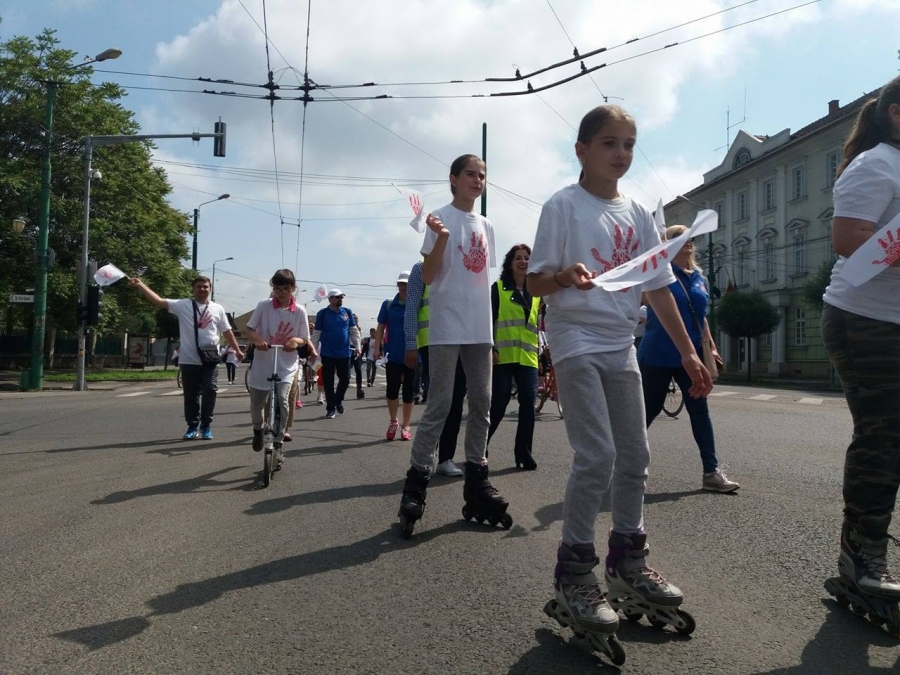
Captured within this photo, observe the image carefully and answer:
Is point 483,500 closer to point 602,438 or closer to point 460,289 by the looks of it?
point 460,289

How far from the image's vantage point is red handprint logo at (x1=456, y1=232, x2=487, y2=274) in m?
4.66

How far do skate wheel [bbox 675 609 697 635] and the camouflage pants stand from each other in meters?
0.78

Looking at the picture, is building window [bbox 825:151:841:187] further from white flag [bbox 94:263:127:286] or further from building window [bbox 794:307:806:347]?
white flag [bbox 94:263:127:286]

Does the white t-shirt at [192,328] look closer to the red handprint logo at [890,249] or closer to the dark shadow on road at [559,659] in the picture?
the dark shadow on road at [559,659]

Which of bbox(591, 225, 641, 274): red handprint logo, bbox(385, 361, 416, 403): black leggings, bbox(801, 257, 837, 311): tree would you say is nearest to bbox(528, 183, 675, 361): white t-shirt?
bbox(591, 225, 641, 274): red handprint logo

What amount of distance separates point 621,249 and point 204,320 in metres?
7.26

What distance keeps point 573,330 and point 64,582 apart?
257 cm

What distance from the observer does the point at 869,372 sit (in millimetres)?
3062

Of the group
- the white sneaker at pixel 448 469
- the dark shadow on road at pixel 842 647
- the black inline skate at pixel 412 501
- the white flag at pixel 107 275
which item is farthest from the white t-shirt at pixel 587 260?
the white flag at pixel 107 275

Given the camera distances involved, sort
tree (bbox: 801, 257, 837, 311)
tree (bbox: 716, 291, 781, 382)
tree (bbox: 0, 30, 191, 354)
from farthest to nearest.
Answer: tree (bbox: 716, 291, 781, 382), tree (bbox: 801, 257, 837, 311), tree (bbox: 0, 30, 191, 354)

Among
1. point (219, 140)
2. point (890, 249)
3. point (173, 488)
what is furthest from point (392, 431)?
point (219, 140)

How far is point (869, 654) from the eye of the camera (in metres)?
2.70

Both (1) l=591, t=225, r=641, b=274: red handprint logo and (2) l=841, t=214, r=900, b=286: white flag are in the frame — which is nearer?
(2) l=841, t=214, r=900, b=286: white flag

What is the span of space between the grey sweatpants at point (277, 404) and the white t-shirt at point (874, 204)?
4526 millimetres
